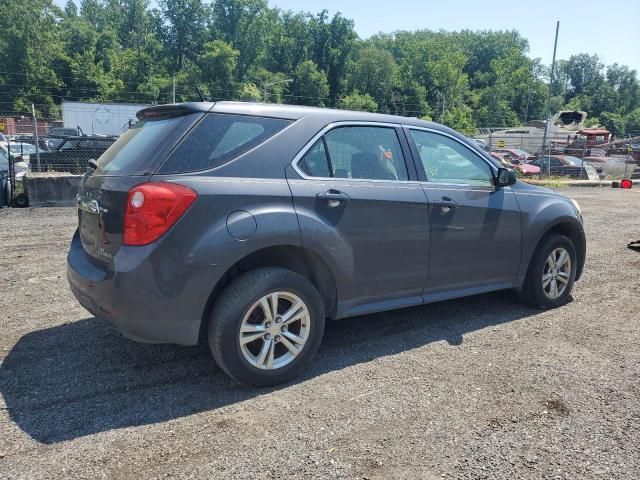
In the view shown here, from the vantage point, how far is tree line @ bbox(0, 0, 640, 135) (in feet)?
219

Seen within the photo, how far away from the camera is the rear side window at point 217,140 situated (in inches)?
126

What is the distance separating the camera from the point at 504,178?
15.0 feet

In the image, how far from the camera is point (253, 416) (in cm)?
307

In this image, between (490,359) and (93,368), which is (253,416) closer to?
(93,368)

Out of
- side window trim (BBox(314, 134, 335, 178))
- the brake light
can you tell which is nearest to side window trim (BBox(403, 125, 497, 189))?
side window trim (BBox(314, 134, 335, 178))

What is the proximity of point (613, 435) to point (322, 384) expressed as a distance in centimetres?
170

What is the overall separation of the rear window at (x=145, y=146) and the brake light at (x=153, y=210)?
19 cm

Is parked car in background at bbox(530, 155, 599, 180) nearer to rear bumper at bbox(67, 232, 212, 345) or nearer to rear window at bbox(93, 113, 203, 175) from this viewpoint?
rear window at bbox(93, 113, 203, 175)

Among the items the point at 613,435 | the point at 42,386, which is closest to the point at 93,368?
the point at 42,386

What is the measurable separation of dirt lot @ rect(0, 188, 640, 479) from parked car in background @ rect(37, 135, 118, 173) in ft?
30.0

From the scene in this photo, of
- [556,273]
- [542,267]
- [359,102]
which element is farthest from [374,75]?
[542,267]

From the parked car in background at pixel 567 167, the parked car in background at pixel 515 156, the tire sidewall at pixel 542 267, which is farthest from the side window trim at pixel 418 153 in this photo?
the parked car in background at pixel 515 156

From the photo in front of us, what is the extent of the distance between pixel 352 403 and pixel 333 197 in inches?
52.2

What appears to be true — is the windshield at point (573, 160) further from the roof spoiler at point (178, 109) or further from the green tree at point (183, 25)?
the green tree at point (183, 25)
